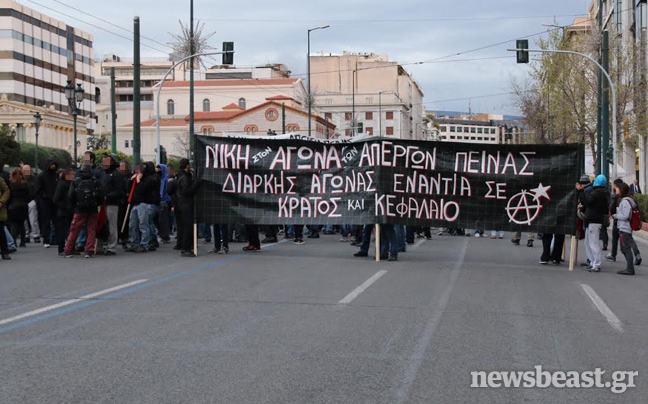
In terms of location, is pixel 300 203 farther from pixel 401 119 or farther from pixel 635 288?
pixel 401 119

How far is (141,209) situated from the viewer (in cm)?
1641

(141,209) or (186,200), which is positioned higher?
(186,200)

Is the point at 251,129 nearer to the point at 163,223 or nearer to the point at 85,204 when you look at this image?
the point at 163,223

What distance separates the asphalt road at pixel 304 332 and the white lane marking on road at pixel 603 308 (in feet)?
0.12

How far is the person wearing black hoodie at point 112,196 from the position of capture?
15.7 metres

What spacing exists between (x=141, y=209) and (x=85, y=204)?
1662 mm

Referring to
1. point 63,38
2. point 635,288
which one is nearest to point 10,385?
point 635,288

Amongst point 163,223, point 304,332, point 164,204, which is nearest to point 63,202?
point 164,204

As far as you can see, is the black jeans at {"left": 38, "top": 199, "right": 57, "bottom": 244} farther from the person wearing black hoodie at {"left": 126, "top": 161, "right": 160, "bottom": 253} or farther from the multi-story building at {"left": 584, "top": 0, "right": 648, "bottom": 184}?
the multi-story building at {"left": 584, "top": 0, "right": 648, "bottom": 184}

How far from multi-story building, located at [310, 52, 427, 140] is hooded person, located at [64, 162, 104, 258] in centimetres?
11625

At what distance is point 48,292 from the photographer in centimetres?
1030

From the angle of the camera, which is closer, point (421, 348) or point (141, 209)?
point (421, 348)

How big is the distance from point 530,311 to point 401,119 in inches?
5044

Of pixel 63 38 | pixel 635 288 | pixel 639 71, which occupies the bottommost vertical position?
pixel 635 288
